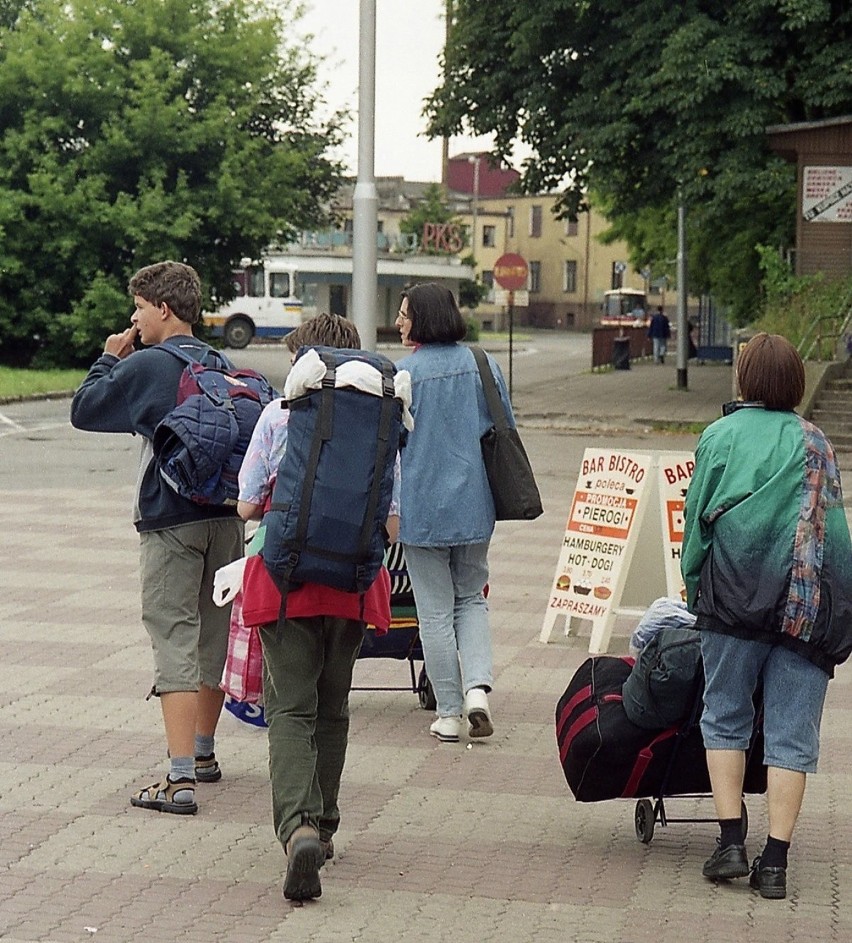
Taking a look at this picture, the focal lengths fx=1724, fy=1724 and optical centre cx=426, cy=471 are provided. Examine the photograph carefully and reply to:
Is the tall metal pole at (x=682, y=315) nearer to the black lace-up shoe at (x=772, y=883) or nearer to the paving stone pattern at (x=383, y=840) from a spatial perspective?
the paving stone pattern at (x=383, y=840)

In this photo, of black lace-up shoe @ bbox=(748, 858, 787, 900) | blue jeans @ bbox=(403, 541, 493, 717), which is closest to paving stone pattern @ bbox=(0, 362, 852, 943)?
black lace-up shoe @ bbox=(748, 858, 787, 900)

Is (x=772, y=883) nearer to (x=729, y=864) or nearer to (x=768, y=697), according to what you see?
(x=729, y=864)

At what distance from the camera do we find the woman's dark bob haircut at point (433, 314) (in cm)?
669

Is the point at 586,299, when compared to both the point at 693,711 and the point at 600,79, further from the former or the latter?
the point at 693,711

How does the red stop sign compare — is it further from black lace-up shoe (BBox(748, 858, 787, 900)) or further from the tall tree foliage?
black lace-up shoe (BBox(748, 858, 787, 900))

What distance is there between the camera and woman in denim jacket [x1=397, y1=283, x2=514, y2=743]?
6.77m

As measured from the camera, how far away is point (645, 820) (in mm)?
5562

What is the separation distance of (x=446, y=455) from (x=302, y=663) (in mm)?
2063

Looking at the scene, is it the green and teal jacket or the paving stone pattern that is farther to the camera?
the green and teal jacket

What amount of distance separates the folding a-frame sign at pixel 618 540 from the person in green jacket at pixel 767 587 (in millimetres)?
3875

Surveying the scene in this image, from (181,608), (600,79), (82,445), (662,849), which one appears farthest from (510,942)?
(600,79)

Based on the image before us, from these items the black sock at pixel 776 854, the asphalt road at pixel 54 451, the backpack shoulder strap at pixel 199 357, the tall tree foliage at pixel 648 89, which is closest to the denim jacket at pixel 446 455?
the backpack shoulder strap at pixel 199 357

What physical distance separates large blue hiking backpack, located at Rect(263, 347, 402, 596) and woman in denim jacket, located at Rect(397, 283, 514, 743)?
1.86 metres

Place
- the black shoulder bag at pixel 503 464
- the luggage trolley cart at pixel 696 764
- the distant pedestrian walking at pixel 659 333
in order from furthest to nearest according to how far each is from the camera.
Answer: the distant pedestrian walking at pixel 659 333 → the black shoulder bag at pixel 503 464 → the luggage trolley cart at pixel 696 764
